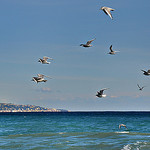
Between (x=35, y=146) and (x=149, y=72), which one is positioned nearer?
(x=149, y=72)

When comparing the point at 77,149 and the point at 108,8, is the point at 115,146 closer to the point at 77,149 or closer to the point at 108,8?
the point at 77,149

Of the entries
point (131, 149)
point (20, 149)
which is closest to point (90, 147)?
point (131, 149)

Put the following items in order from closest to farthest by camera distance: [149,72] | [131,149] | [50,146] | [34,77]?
[34,77] < [149,72] < [131,149] < [50,146]

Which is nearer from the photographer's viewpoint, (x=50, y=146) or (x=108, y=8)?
(x=108, y=8)

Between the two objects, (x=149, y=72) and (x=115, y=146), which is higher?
A: (x=149, y=72)

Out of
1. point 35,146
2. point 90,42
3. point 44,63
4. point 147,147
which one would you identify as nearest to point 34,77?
point 44,63

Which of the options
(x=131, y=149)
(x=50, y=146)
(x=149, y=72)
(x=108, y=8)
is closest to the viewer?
(x=108, y=8)

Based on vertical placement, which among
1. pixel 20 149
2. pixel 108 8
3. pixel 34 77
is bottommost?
pixel 20 149

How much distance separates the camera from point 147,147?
99.3 ft

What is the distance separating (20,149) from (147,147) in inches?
436

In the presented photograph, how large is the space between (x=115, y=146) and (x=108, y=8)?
15.3 meters

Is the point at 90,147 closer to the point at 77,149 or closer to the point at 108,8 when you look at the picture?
the point at 77,149

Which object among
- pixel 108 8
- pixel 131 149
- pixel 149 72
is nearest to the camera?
pixel 108 8

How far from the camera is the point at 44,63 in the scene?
26.3m
